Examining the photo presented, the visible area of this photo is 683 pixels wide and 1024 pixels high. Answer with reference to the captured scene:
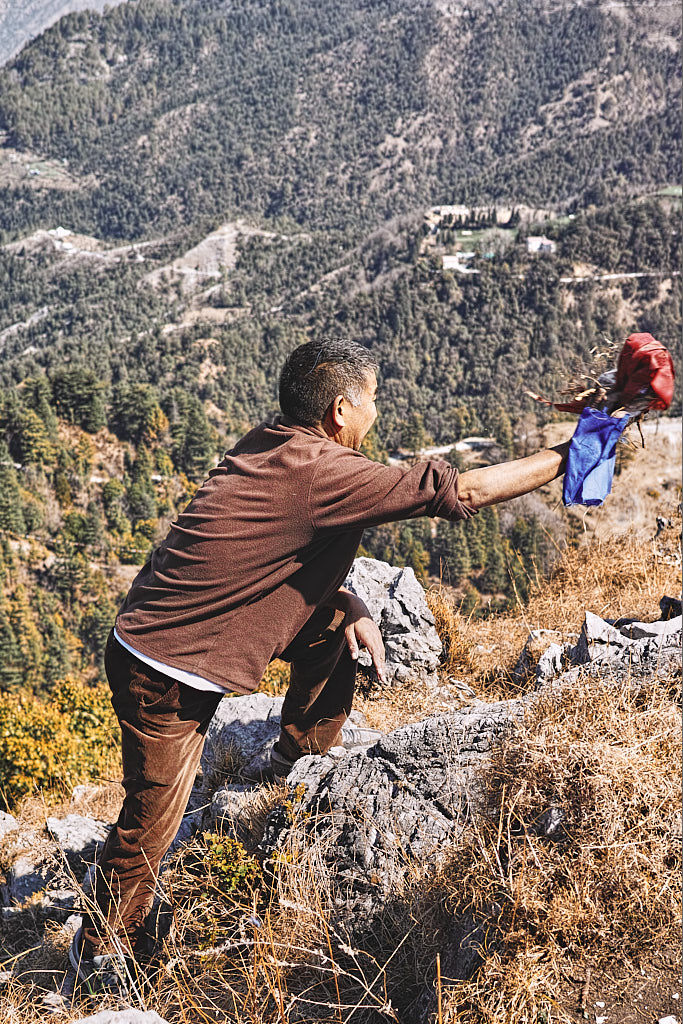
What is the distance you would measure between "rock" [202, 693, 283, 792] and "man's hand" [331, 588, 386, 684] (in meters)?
0.99

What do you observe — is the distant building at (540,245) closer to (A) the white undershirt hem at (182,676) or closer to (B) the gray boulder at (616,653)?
(B) the gray boulder at (616,653)

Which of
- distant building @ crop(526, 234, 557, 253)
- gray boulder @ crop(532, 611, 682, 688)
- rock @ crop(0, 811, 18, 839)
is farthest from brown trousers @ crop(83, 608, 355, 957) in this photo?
distant building @ crop(526, 234, 557, 253)

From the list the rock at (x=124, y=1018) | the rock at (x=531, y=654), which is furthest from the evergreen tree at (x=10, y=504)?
the rock at (x=124, y=1018)

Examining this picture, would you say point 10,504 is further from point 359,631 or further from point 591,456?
point 591,456

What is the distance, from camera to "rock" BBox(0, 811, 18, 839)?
3.96m

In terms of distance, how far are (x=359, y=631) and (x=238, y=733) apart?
123 cm

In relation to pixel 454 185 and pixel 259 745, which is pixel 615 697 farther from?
pixel 454 185

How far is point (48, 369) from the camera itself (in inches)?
3191

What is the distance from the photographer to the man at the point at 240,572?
2.04 m

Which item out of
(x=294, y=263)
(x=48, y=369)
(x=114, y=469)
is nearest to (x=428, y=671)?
(x=114, y=469)

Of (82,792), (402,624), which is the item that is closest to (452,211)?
(402,624)

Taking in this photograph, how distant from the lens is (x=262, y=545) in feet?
7.15

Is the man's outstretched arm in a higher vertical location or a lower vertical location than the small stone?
higher

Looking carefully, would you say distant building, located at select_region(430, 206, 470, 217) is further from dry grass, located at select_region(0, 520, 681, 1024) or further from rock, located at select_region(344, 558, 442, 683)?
dry grass, located at select_region(0, 520, 681, 1024)
